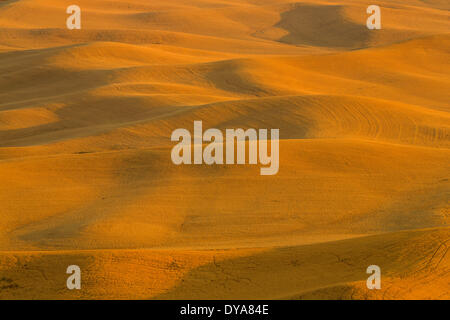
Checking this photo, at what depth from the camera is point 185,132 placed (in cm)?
1908

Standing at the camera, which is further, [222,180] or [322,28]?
Answer: [322,28]

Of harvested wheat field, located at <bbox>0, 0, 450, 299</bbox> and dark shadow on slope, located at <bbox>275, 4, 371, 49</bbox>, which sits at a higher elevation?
dark shadow on slope, located at <bbox>275, 4, 371, 49</bbox>

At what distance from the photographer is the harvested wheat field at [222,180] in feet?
25.1

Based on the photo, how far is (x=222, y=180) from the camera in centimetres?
1349

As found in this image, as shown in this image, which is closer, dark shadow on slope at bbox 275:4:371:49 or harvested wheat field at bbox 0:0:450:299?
harvested wheat field at bbox 0:0:450:299

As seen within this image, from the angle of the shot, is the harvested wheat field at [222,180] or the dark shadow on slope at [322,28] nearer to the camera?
the harvested wheat field at [222,180]

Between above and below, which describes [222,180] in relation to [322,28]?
below

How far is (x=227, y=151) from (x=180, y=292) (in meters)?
7.28

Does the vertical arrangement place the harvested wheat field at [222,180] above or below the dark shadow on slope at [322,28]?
below

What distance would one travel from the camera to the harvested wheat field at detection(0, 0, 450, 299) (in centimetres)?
765
